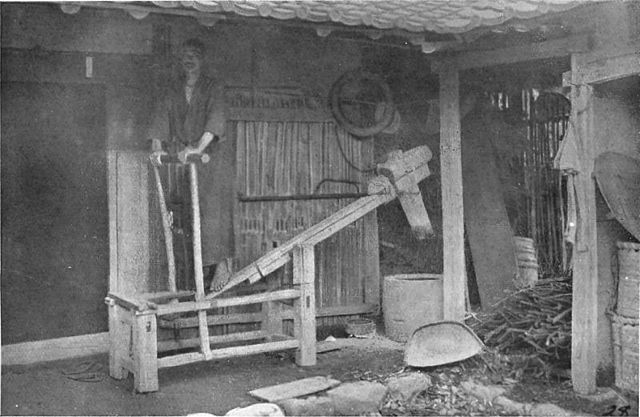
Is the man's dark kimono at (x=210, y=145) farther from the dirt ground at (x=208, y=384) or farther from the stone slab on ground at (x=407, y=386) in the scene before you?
the stone slab on ground at (x=407, y=386)

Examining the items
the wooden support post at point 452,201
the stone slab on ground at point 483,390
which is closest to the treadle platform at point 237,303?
the wooden support post at point 452,201

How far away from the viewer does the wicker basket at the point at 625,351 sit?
20.2ft

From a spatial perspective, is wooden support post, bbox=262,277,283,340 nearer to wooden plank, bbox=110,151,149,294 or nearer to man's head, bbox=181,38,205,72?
wooden plank, bbox=110,151,149,294

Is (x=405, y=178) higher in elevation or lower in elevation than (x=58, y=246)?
higher

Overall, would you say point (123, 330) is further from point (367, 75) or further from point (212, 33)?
point (367, 75)

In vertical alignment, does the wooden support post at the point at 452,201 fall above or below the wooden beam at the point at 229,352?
above

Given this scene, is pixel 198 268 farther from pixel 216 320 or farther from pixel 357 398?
pixel 357 398

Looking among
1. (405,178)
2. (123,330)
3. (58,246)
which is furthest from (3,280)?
(405,178)

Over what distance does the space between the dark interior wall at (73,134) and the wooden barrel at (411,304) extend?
8.63 feet

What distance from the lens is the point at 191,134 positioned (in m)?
7.24

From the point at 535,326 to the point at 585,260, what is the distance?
3.34ft

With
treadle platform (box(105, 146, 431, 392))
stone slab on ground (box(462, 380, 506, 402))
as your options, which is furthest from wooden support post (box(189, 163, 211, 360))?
stone slab on ground (box(462, 380, 506, 402))

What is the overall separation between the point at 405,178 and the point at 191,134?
2.27 metres

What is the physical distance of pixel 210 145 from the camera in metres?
7.72
